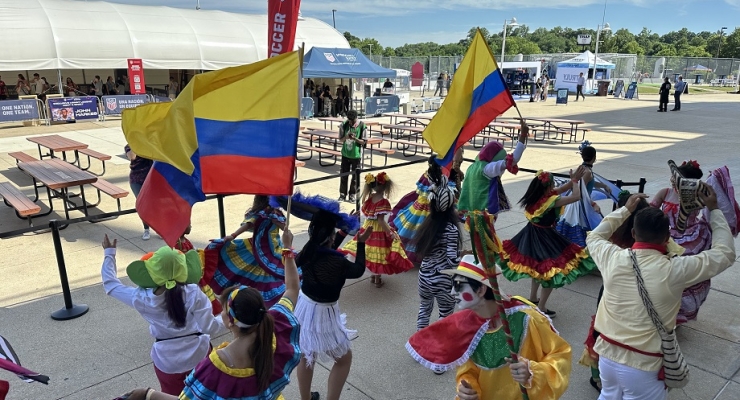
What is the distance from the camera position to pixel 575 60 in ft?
129

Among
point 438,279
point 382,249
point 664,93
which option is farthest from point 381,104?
point 438,279

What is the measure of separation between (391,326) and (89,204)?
6.90m

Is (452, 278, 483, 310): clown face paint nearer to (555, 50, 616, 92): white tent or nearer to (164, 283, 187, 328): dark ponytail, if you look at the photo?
(164, 283, 187, 328): dark ponytail

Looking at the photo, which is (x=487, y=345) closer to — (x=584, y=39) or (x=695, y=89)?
(x=695, y=89)

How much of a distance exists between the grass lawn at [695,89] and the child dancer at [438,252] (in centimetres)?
4428

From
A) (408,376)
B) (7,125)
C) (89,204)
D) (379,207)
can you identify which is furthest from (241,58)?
(408,376)

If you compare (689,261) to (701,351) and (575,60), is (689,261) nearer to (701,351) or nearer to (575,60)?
(701,351)

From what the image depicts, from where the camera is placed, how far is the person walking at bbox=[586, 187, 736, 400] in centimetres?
278

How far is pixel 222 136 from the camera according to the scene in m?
3.65

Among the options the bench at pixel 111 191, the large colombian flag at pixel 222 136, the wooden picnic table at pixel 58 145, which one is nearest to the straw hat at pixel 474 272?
the large colombian flag at pixel 222 136

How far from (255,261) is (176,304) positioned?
1.87m

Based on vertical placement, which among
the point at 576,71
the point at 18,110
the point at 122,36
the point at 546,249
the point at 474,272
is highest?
the point at 122,36

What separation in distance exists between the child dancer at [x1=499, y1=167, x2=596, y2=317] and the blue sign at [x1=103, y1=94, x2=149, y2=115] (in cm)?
1951

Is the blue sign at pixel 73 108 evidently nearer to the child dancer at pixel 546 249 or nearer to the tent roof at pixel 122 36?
the tent roof at pixel 122 36
